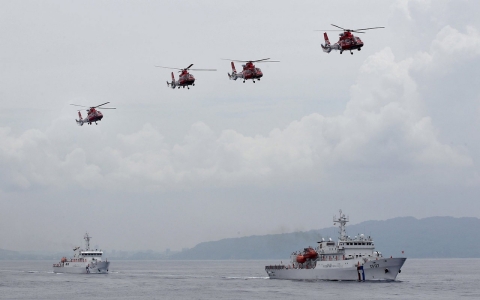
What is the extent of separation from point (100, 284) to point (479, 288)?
66129 mm

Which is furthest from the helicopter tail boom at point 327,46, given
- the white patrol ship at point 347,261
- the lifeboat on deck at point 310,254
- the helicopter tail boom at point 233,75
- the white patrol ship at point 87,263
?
the white patrol ship at point 87,263

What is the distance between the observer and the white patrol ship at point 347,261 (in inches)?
3903

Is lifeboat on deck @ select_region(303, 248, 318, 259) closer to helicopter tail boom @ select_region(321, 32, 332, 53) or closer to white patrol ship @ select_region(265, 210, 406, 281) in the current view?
white patrol ship @ select_region(265, 210, 406, 281)

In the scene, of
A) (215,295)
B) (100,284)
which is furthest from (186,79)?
(100,284)

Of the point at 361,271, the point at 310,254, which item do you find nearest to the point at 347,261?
the point at 361,271

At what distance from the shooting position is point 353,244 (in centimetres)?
10225

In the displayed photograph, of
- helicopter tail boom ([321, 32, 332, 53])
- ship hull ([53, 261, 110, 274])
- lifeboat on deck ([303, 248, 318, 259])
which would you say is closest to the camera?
helicopter tail boom ([321, 32, 332, 53])

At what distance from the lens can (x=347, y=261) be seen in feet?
331

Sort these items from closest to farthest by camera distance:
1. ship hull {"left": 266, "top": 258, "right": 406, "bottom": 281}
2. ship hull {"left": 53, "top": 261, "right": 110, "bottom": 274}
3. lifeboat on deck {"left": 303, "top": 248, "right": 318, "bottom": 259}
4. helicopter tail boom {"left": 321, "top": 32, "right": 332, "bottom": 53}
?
helicopter tail boom {"left": 321, "top": 32, "right": 332, "bottom": 53}
ship hull {"left": 266, "top": 258, "right": 406, "bottom": 281}
lifeboat on deck {"left": 303, "top": 248, "right": 318, "bottom": 259}
ship hull {"left": 53, "top": 261, "right": 110, "bottom": 274}

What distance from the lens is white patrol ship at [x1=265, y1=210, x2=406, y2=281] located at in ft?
325

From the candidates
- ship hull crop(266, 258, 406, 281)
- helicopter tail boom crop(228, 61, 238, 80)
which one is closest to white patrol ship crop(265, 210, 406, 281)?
ship hull crop(266, 258, 406, 281)

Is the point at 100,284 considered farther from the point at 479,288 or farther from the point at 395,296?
the point at 479,288

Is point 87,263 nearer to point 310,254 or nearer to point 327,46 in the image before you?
point 310,254

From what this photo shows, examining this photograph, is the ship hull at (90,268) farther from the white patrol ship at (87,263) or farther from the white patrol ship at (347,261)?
the white patrol ship at (347,261)
